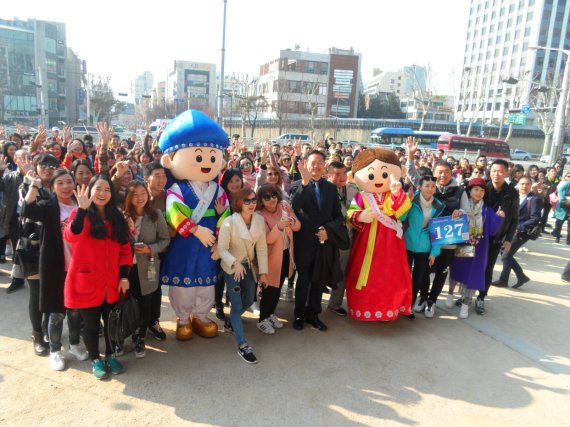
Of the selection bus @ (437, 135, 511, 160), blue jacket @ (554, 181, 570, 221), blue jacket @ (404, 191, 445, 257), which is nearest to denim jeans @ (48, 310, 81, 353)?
blue jacket @ (404, 191, 445, 257)

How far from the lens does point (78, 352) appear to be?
3256 mm

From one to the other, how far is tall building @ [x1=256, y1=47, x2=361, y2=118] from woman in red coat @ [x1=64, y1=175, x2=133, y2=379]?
165ft

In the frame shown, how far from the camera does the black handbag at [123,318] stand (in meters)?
3.01

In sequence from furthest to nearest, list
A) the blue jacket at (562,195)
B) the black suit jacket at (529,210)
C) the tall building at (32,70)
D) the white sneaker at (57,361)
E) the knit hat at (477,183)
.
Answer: the tall building at (32,70)
the blue jacket at (562,195)
the black suit jacket at (529,210)
the knit hat at (477,183)
the white sneaker at (57,361)

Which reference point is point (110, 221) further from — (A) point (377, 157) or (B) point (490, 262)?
(B) point (490, 262)

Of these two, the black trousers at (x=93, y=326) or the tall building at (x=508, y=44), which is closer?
the black trousers at (x=93, y=326)

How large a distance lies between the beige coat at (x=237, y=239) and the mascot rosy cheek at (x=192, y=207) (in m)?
0.13

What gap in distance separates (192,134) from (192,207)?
2.09 ft

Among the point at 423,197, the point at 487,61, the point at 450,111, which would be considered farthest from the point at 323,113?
the point at 423,197

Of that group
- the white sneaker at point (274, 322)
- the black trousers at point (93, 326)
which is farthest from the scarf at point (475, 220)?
the black trousers at point (93, 326)

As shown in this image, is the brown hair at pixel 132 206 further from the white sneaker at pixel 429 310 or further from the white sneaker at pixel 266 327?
the white sneaker at pixel 429 310

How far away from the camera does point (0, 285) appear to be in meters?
4.61

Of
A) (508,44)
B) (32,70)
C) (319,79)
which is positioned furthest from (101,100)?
(508,44)

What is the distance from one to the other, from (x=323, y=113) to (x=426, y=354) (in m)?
51.1
